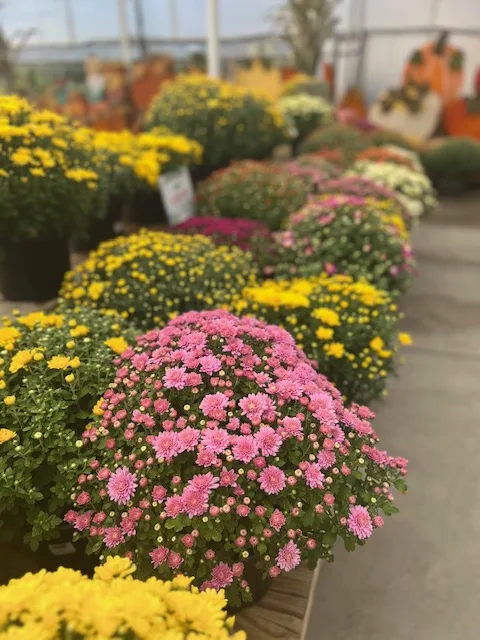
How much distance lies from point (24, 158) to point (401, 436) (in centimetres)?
214

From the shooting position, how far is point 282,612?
150 centimetres

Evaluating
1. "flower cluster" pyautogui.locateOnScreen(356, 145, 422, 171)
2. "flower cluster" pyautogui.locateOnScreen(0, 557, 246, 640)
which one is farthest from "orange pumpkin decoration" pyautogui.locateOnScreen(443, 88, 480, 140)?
"flower cluster" pyautogui.locateOnScreen(0, 557, 246, 640)

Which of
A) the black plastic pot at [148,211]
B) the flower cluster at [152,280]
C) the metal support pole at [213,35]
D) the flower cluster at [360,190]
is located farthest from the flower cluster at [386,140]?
the flower cluster at [152,280]

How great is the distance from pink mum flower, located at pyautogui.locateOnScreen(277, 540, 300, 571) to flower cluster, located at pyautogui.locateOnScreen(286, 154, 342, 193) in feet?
11.1

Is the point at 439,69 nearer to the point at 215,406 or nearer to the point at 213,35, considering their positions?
the point at 213,35

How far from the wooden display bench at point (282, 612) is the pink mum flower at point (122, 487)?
49cm

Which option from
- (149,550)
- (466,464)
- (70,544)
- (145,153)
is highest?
(145,153)

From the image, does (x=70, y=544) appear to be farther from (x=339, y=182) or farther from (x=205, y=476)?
(x=339, y=182)

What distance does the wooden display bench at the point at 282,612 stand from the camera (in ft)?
4.76

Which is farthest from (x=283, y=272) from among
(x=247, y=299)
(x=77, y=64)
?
(x=77, y=64)

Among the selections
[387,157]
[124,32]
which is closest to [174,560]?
[387,157]

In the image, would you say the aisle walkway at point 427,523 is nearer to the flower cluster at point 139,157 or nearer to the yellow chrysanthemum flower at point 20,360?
the yellow chrysanthemum flower at point 20,360

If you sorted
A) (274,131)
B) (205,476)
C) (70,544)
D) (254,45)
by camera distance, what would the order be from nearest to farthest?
(205,476) < (70,544) < (274,131) < (254,45)

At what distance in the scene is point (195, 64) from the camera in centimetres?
777
